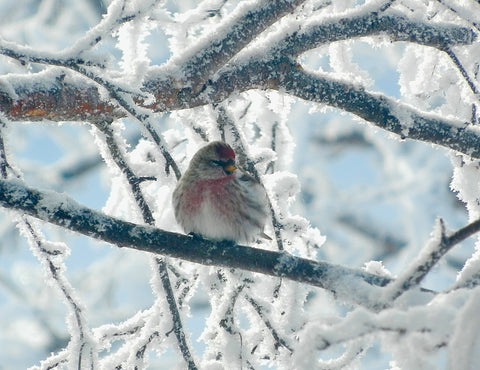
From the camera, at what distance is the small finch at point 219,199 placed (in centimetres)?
242

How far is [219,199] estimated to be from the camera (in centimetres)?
251

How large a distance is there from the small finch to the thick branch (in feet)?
2.08

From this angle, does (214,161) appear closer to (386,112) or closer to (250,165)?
(250,165)

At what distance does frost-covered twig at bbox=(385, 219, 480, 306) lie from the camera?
106cm

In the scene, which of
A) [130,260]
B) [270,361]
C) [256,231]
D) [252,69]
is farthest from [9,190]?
[130,260]

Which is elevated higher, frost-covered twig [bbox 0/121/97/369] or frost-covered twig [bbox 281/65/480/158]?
frost-covered twig [bbox 281/65/480/158]

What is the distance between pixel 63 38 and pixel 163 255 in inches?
204

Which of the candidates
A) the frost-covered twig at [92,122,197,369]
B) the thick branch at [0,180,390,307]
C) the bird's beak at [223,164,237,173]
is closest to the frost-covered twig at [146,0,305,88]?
the frost-covered twig at [92,122,197,369]

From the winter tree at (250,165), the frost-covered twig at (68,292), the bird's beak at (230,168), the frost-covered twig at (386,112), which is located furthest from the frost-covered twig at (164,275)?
the bird's beak at (230,168)

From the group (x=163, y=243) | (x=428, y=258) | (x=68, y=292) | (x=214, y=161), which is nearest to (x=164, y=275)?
(x=163, y=243)

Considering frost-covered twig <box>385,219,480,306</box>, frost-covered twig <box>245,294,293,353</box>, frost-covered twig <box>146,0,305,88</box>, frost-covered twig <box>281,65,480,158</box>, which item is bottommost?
frost-covered twig <box>385,219,480,306</box>

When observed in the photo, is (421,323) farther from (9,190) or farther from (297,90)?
(297,90)

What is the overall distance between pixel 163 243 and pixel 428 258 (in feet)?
2.67

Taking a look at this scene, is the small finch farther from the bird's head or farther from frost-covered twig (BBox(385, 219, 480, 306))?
frost-covered twig (BBox(385, 219, 480, 306))
